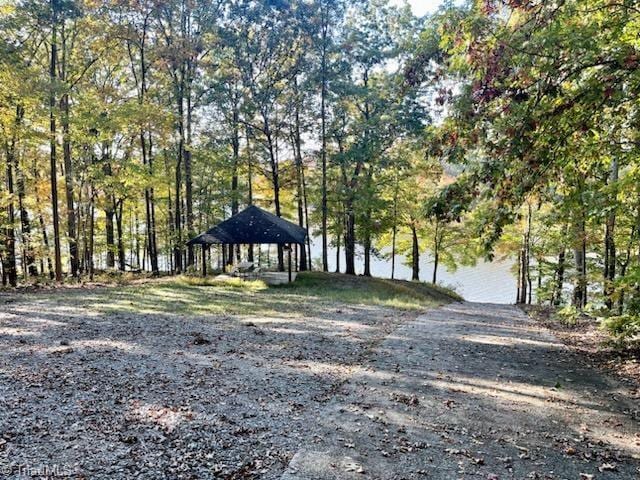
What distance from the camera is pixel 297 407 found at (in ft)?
14.8

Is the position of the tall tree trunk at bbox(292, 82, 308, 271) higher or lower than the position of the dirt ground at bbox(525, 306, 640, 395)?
higher

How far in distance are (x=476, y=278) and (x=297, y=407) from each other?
2002 inches

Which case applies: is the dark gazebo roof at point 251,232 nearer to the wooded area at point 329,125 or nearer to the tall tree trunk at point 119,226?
the wooded area at point 329,125

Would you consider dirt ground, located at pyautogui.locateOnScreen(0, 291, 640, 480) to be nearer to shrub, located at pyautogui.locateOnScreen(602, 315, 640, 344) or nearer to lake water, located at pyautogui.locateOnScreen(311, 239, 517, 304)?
shrub, located at pyautogui.locateOnScreen(602, 315, 640, 344)

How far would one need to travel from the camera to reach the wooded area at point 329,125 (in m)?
4.82

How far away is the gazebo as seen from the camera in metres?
17.6

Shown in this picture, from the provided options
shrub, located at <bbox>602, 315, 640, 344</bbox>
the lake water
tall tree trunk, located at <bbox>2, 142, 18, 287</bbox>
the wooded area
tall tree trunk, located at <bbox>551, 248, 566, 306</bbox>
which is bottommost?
the lake water

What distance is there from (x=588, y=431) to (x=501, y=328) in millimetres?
6035

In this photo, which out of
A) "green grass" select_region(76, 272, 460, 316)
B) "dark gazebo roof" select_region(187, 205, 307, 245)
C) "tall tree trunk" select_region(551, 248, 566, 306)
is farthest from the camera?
"tall tree trunk" select_region(551, 248, 566, 306)

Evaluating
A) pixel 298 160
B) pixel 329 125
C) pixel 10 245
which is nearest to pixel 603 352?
pixel 10 245

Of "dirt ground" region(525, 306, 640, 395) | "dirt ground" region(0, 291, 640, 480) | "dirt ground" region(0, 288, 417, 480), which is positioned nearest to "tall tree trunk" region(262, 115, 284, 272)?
"dirt ground" region(0, 288, 417, 480)

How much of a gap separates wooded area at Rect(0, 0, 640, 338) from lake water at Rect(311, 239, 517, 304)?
1148 centimetres

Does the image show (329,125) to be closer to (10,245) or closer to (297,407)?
(10,245)

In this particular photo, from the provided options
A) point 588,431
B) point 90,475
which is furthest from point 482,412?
point 90,475
